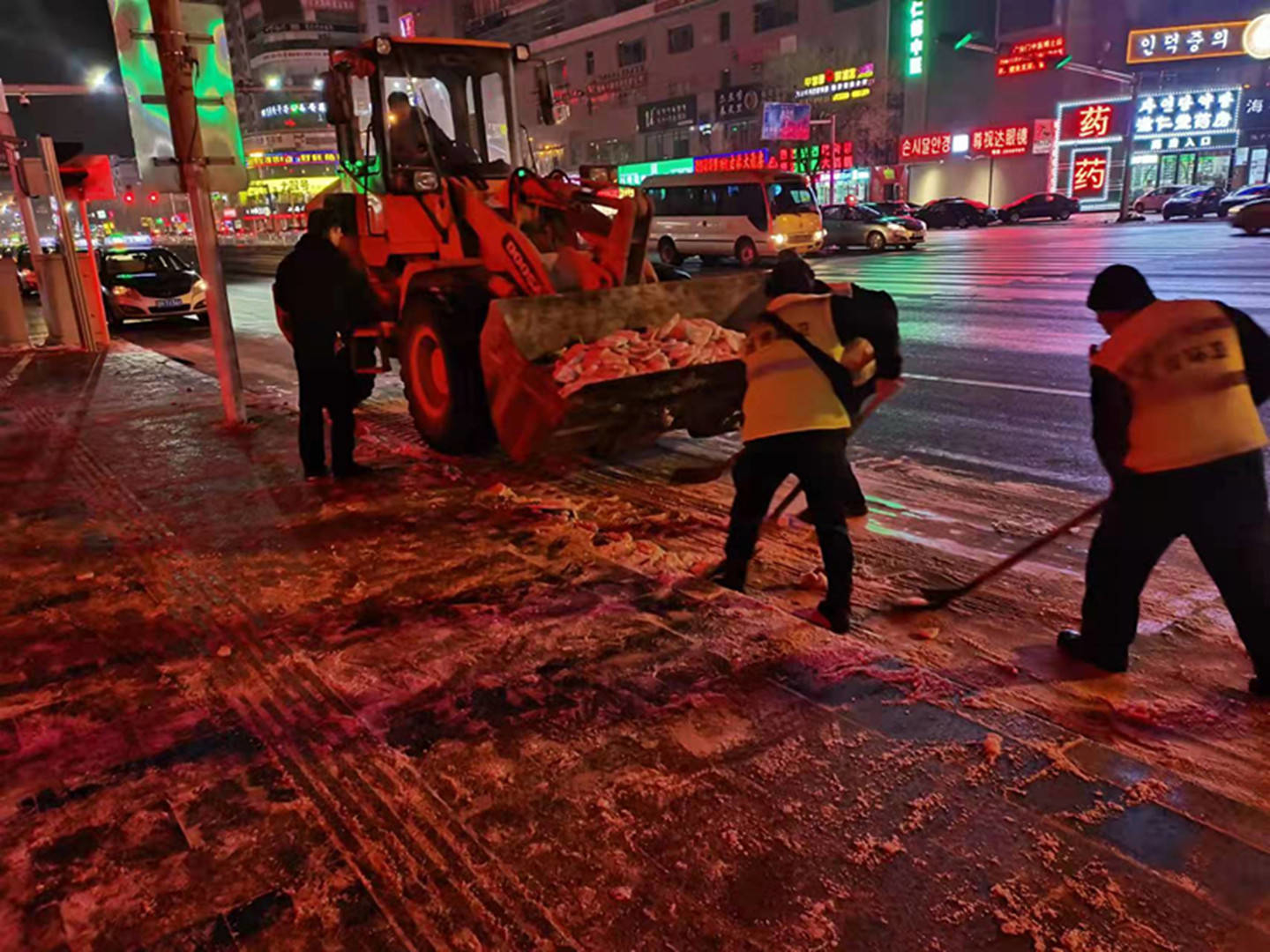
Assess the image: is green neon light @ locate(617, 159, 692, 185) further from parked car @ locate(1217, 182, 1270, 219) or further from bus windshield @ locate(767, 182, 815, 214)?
bus windshield @ locate(767, 182, 815, 214)

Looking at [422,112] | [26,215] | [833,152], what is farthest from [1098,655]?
[833,152]

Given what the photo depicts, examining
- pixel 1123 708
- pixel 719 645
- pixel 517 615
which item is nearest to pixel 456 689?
pixel 517 615

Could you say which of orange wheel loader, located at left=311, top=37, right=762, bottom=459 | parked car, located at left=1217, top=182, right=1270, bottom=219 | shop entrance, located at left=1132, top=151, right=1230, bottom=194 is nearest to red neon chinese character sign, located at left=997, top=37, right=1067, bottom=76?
shop entrance, located at left=1132, top=151, right=1230, bottom=194

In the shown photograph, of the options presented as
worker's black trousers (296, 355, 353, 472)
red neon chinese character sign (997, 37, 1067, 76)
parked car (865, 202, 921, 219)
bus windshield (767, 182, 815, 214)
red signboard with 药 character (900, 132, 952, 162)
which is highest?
red neon chinese character sign (997, 37, 1067, 76)

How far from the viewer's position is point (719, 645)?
399 centimetres

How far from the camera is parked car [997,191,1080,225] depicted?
1657 inches

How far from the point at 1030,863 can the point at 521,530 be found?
3484mm

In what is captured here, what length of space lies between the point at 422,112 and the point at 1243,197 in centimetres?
3732

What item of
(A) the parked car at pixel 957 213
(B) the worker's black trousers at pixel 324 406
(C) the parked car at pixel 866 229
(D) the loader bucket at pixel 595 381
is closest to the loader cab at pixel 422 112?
(B) the worker's black trousers at pixel 324 406

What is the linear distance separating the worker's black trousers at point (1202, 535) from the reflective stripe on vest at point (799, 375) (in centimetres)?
117

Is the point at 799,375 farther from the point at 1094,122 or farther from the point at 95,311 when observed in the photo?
the point at 1094,122

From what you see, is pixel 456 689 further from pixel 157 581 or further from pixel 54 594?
pixel 54 594

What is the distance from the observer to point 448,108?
27.3 feet

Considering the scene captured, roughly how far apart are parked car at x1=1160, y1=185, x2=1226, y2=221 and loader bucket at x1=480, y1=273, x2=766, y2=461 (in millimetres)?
39420
